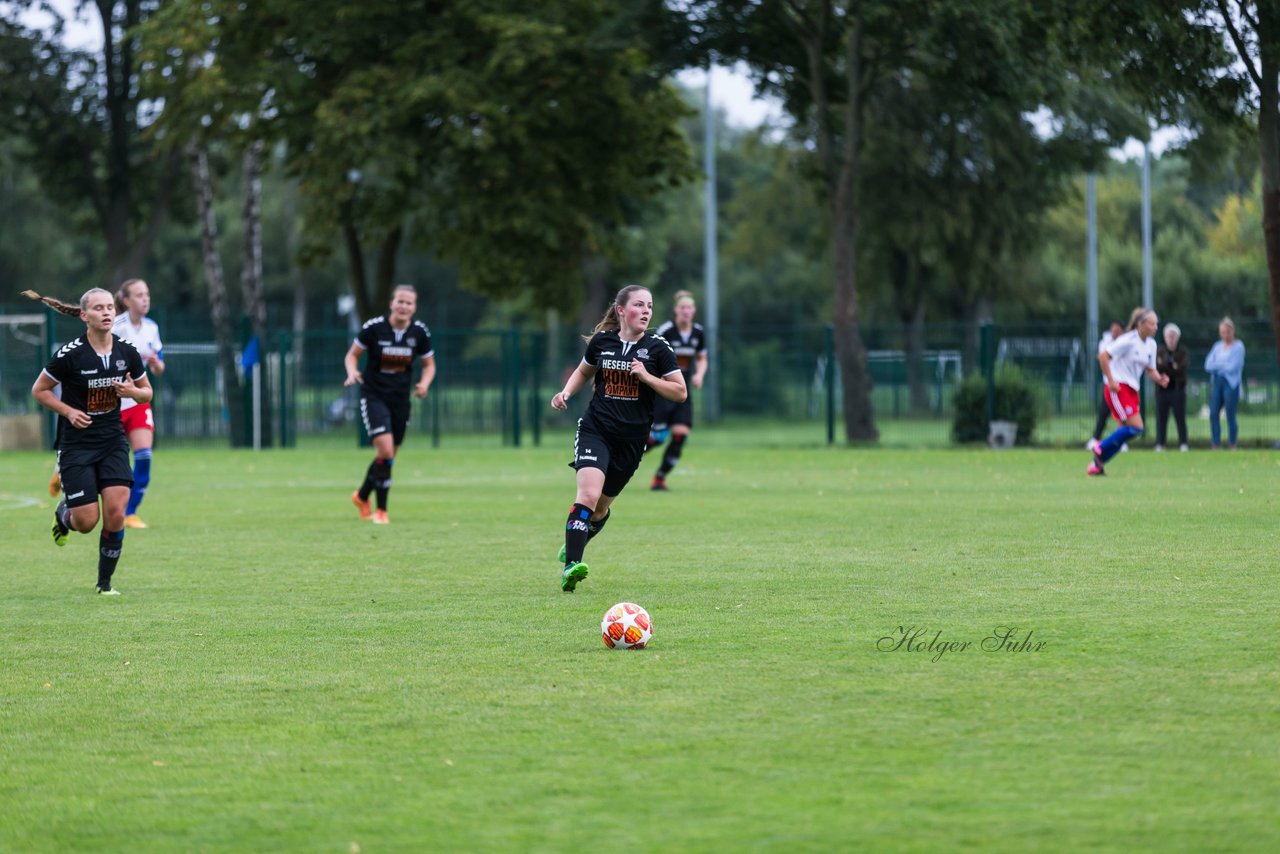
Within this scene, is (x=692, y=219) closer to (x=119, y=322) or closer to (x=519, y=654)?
(x=119, y=322)

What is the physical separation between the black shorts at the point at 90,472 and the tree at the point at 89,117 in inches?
1219

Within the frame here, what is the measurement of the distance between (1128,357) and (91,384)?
1285 centimetres

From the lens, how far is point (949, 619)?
29.7ft

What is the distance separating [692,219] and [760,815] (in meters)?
80.8

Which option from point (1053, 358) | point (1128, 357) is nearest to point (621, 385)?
point (1128, 357)

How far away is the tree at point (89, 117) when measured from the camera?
40.8 meters

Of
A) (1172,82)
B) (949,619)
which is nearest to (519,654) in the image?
(949,619)

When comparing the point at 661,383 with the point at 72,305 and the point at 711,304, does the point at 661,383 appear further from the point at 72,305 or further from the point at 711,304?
the point at 711,304

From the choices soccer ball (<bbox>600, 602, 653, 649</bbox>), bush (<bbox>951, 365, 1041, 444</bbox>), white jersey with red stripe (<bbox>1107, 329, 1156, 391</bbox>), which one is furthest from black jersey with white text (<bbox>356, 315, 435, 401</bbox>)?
bush (<bbox>951, 365, 1041, 444</bbox>)

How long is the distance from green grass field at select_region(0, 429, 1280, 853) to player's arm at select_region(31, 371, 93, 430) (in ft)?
3.64

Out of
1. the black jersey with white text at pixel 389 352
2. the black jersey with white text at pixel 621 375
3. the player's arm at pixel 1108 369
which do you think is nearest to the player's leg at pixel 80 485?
the black jersey with white text at pixel 621 375

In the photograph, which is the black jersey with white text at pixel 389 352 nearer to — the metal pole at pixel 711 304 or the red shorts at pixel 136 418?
the red shorts at pixel 136 418

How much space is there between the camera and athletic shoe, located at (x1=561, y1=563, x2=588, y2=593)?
10.2 metres

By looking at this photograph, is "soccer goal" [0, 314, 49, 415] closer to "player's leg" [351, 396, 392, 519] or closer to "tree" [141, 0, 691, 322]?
"tree" [141, 0, 691, 322]
